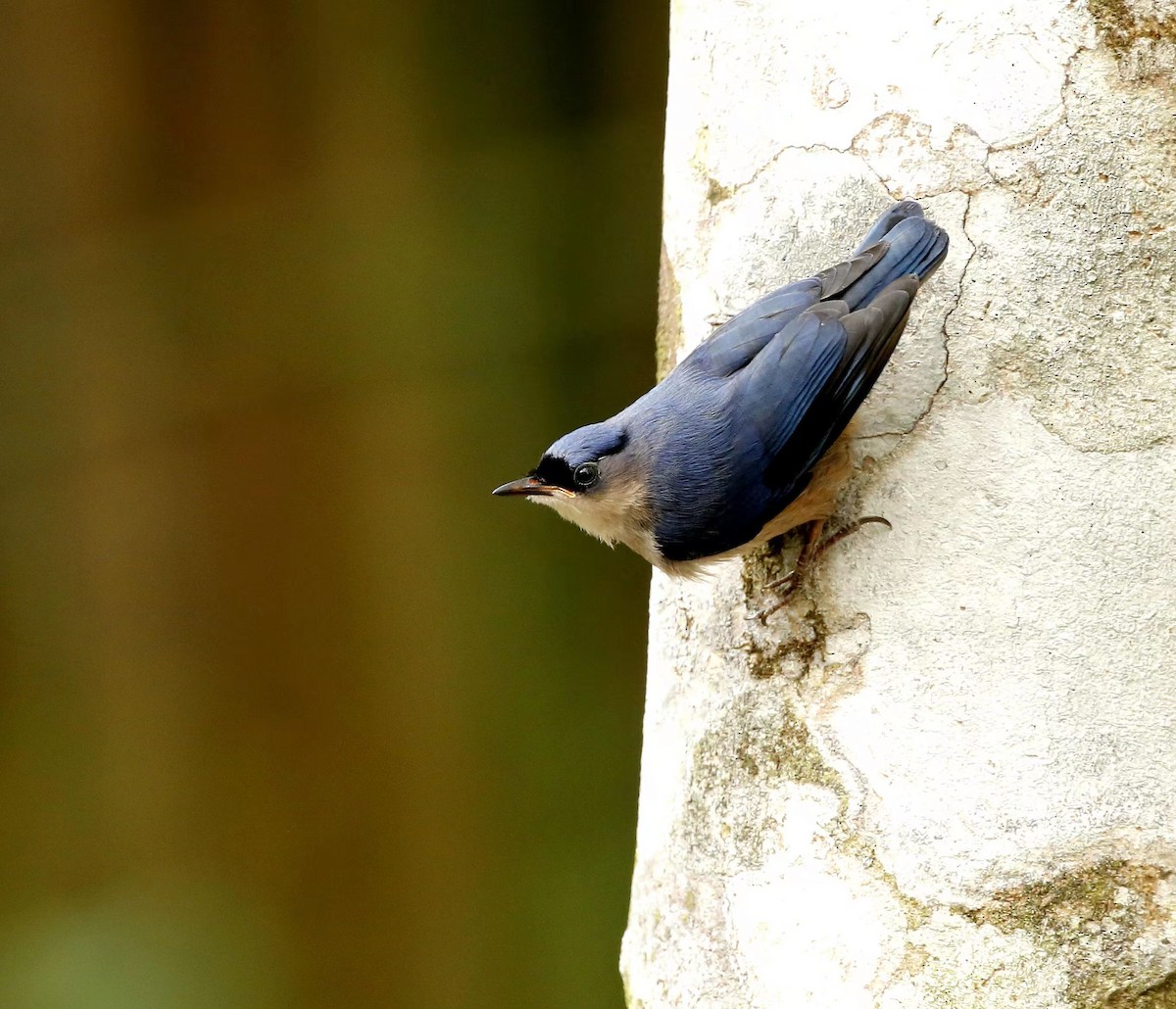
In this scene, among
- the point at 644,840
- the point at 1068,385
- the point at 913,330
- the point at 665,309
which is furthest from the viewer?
the point at 665,309

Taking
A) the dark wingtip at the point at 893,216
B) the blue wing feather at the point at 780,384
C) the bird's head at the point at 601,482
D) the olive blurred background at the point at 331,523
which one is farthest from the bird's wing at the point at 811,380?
the olive blurred background at the point at 331,523

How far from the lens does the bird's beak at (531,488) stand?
2.59 m

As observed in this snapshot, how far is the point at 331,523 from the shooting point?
487 centimetres

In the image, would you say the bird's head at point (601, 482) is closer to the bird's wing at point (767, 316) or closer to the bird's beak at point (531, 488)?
the bird's beak at point (531, 488)

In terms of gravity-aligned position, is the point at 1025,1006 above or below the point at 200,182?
below

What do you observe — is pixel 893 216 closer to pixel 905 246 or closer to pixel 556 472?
pixel 905 246

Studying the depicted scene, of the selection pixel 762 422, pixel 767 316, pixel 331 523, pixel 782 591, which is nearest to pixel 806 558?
pixel 782 591

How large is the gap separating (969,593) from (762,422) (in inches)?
20.2

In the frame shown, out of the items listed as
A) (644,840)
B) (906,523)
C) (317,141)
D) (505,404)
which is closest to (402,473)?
(505,404)

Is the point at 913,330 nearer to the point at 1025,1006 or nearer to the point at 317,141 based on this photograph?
the point at 1025,1006

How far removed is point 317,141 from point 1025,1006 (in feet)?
12.7

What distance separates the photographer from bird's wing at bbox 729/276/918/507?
209cm

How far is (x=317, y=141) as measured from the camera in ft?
15.5

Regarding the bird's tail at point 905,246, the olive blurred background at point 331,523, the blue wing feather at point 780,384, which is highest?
the bird's tail at point 905,246
